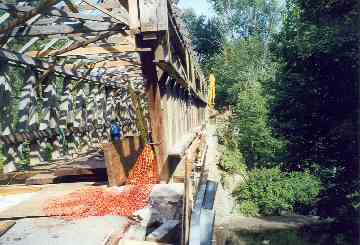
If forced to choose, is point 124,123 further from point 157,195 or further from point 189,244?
point 189,244

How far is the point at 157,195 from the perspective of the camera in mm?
6355

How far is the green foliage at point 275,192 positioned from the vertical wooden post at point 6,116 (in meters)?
18.0

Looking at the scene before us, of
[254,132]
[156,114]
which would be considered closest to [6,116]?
[156,114]

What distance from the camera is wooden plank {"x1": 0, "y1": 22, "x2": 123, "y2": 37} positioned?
729cm

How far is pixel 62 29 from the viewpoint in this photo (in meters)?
7.52

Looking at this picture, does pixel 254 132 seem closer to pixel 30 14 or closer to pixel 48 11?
pixel 48 11

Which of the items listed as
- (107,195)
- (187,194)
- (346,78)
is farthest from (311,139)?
(187,194)

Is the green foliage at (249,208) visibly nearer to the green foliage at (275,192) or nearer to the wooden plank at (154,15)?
the green foliage at (275,192)

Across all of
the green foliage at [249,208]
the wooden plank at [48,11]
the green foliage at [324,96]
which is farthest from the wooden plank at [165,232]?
the green foliage at [249,208]

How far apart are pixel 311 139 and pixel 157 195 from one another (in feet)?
34.4

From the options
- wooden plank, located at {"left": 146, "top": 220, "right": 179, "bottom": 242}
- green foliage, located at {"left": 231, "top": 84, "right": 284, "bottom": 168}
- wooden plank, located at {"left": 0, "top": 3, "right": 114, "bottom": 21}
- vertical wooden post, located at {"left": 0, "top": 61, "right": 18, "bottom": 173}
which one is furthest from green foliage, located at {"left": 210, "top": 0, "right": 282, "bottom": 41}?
wooden plank, located at {"left": 146, "top": 220, "right": 179, "bottom": 242}

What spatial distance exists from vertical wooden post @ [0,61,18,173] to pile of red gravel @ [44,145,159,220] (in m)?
3.53

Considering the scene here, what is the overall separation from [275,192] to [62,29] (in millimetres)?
21890

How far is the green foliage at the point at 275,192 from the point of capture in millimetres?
25875
